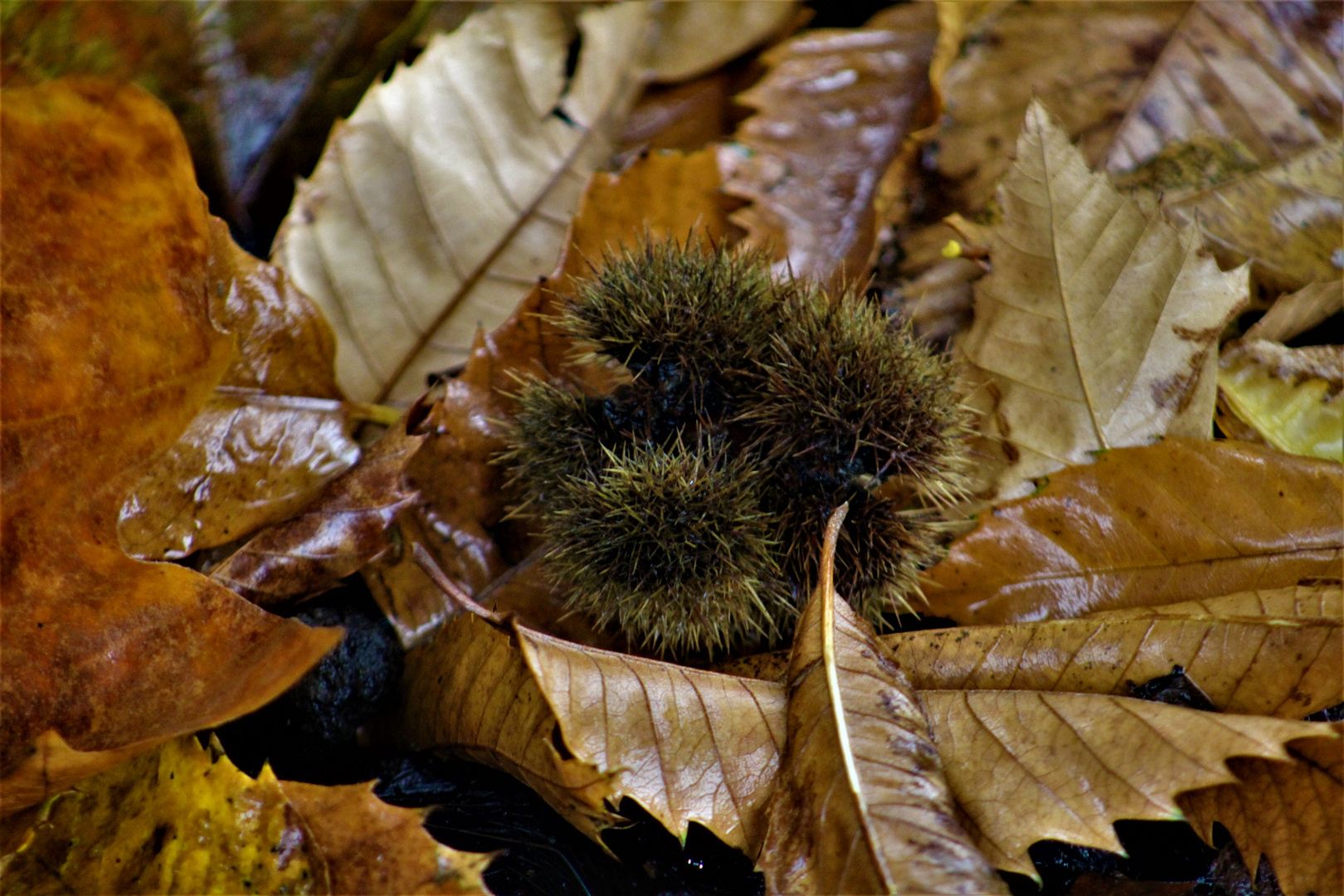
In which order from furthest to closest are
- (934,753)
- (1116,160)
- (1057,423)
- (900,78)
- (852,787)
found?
(900,78) < (1116,160) < (1057,423) < (934,753) < (852,787)

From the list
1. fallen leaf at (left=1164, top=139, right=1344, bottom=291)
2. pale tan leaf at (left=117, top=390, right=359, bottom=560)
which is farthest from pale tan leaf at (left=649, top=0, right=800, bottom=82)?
pale tan leaf at (left=117, top=390, right=359, bottom=560)

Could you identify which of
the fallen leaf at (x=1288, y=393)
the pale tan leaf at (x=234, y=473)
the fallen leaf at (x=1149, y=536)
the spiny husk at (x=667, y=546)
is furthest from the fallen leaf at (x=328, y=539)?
the fallen leaf at (x=1288, y=393)

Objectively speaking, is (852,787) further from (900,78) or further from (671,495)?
(900,78)

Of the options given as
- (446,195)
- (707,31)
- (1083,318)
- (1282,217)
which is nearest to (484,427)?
(446,195)

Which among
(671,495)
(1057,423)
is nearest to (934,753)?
(671,495)

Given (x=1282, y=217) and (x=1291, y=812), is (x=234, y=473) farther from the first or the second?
(x=1282, y=217)

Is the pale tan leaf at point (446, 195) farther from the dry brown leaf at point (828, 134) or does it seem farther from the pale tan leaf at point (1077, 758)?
the pale tan leaf at point (1077, 758)
